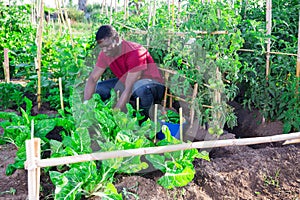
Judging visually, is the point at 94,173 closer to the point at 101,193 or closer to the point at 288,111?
the point at 101,193

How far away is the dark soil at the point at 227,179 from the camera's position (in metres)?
3.00

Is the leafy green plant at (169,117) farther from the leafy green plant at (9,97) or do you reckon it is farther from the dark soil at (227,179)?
the leafy green plant at (9,97)

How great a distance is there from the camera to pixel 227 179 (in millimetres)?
3242

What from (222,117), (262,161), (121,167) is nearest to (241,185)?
(262,161)

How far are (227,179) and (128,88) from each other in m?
1.40

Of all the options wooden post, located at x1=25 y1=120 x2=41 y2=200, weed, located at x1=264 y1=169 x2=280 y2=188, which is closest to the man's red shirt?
weed, located at x1=264 y1=169 x2=280 y2=188

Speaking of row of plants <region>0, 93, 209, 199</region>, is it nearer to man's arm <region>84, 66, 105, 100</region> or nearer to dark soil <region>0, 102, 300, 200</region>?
dark soil <region>0, 102, 300, 200</region>

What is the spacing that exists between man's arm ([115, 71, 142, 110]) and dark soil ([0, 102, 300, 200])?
928 mm

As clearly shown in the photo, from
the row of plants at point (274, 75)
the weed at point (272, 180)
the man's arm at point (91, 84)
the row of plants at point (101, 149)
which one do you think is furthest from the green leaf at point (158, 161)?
the man's arm at point (91, 84)

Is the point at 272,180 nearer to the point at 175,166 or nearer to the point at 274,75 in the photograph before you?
the point at 175,166

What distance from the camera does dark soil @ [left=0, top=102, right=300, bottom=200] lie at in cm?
300

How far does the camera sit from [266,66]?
410cm

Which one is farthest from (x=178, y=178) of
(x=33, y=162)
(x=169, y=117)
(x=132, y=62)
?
(x=132, y=62)

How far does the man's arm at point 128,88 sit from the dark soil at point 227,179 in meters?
0.93
